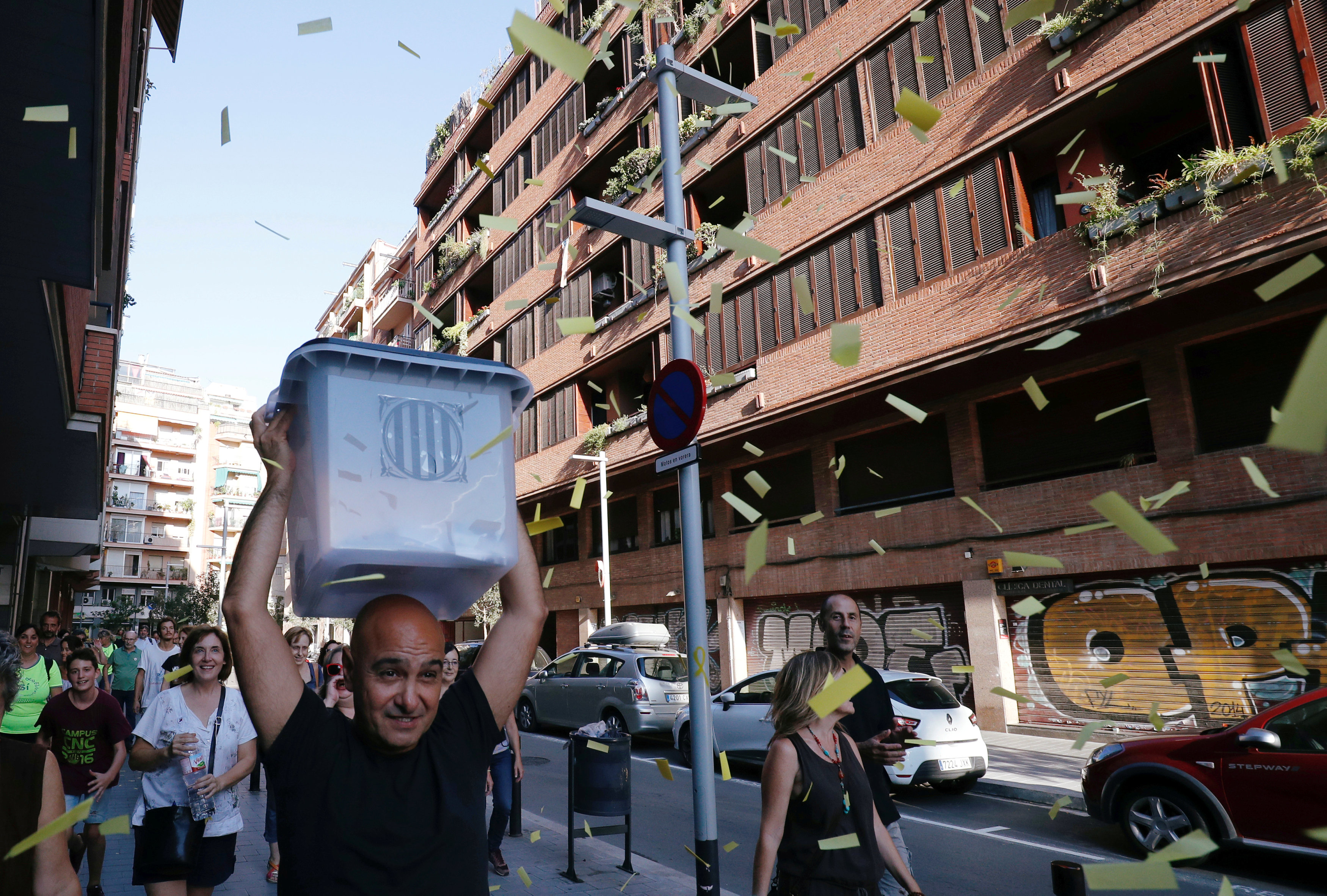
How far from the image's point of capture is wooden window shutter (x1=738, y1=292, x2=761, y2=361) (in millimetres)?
→ 17578

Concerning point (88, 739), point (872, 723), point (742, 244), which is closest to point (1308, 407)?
point (742, 244)

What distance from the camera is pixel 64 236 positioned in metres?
5.71

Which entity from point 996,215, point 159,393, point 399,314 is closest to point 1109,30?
point 996,215

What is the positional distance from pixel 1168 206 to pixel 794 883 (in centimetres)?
1096

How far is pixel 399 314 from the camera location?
4256 cm

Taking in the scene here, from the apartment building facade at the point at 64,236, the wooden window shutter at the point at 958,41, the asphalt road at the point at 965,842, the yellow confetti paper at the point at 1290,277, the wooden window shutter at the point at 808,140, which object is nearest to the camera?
the yellow confetti paper at the point at 1290,277

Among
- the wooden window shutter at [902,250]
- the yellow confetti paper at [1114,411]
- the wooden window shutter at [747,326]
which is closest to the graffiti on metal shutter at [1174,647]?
the yellow confetti paper at [1114,411]

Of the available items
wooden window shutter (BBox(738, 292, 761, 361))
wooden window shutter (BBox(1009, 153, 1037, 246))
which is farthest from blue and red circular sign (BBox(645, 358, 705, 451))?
wooden window shutter (BBox(738, 292, 761, 361))

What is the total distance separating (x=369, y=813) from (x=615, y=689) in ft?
42.1

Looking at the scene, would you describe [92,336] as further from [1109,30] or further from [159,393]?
[159,393]

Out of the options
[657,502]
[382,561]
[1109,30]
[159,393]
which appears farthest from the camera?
[159,393]

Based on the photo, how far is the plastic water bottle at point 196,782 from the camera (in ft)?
13.1

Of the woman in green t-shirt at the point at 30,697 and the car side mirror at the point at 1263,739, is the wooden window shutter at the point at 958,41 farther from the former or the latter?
the woman in green t-shirt at the point at 30,697

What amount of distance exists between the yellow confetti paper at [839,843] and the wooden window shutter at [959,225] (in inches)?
477
